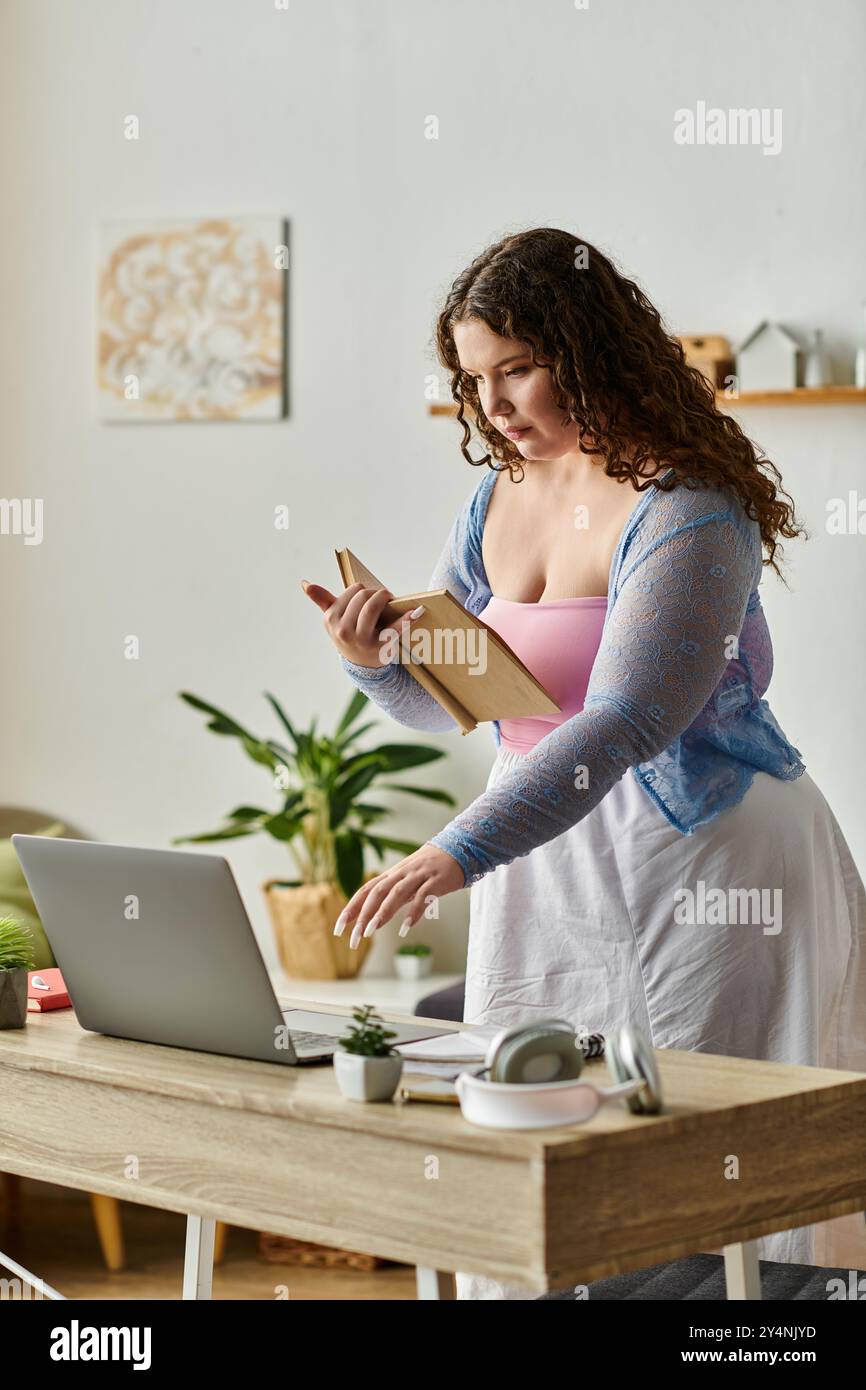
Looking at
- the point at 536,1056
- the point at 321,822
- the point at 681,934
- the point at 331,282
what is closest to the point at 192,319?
the point at 331,282

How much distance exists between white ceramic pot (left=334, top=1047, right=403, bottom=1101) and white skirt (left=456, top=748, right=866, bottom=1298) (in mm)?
598

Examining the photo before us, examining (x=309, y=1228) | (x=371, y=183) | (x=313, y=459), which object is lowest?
(x=309, y=1228)

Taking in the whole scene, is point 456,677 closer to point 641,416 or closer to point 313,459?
point 641,416

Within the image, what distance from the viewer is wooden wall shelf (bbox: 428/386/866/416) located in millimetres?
3443

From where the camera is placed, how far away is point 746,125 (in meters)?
3.59

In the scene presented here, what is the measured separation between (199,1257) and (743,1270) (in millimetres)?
677

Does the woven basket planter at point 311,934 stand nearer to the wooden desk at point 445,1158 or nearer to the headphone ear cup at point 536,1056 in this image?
the wooden desk at point 445,1158

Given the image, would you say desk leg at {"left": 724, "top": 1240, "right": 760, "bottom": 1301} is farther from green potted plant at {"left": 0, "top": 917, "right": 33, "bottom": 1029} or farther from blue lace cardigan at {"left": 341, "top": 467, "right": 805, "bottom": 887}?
green potted plant at {"left": 0, "top": 917, "right": 33, "bottom": 1029}

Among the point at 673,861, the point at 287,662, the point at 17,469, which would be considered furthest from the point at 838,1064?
the point at 17,469

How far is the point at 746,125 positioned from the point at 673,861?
2.25m

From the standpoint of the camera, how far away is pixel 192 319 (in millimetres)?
4031

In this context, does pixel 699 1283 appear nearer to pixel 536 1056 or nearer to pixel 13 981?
pixel 536 1056

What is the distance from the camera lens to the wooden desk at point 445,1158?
3.91 ft

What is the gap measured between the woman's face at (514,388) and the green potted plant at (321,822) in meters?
1.88
